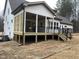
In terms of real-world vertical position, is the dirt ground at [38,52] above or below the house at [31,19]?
below

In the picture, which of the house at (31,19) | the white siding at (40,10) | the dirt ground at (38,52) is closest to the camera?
the dirt ground at (38,52)

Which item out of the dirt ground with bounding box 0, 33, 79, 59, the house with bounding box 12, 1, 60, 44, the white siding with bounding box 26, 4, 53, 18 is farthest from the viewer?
the white siding with bounding box 26, 4, 53, 18

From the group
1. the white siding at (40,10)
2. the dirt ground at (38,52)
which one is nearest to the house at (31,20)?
the white siding at (40,10)

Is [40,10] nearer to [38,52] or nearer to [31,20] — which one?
[31,20]

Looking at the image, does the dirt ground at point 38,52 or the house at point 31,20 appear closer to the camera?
the dirt ground at point 38,52

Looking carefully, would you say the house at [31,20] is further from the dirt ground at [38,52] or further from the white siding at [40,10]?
the dirt ground at [38,52]

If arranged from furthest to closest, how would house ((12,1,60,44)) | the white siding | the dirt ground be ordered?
the white siding, house ((12,1,60,44)), the dirt ground

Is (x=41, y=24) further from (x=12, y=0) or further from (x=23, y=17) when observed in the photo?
(x=12, y=0)

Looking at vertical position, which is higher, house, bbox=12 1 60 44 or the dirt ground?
house, bbox=12 1 60 44

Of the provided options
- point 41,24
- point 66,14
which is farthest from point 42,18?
point 66,14

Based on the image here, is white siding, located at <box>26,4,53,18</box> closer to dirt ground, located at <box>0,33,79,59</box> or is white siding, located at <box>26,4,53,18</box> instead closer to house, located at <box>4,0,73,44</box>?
house, located at <box>4,0,73,44</box>

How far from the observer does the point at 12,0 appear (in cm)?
3294

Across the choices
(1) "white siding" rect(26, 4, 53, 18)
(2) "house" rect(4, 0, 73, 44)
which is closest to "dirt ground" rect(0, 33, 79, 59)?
(2) "house" rect(4, 0, 73, 44)

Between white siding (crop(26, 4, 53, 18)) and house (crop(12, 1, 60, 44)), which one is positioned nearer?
house (crop(12, 1, 60, 44))
